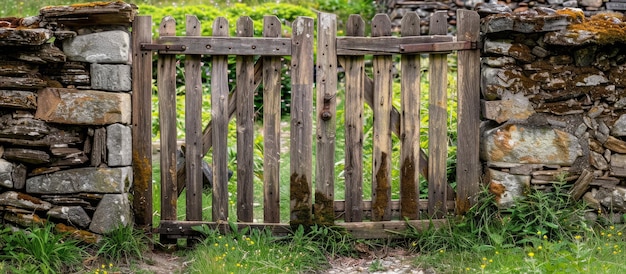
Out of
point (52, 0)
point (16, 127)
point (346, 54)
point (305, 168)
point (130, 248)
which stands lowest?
point (130, 248)

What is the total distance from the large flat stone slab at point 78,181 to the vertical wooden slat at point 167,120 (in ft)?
1.18

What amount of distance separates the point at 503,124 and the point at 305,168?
4.37ft

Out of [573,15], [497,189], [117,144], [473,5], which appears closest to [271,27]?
[117,144]

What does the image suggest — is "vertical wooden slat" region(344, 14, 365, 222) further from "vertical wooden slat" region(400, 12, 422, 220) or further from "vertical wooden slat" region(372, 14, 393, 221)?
"vertical wooden slat" region(400, 12, 422, 220)

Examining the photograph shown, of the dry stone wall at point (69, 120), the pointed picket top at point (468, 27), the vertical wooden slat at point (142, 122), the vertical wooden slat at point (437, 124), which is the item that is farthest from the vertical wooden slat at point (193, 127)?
the pointed picket top at point (468, 27)

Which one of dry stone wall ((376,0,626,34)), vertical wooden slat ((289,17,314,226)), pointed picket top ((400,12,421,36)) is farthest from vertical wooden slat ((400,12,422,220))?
dry stone wall ((376,0,626,34))

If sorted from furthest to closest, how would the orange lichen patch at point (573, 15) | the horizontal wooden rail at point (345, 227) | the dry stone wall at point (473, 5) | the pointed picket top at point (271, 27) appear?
the dry stone wall at point (473, 5) < the horizontal wooden rail at point (345, 227) < the pointed picket top at point (271, 27) < the orange lichen patch at point (573, 15)

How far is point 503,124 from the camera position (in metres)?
4.60

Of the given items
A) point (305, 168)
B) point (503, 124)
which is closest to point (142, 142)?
point (305, 168)

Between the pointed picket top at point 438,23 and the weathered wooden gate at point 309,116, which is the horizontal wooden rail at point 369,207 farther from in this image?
the pointed picket top at point 438,23

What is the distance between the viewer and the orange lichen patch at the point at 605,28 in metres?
4.36

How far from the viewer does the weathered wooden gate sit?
14.9 ft

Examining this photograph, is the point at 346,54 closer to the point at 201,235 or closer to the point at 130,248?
the point at 201,235

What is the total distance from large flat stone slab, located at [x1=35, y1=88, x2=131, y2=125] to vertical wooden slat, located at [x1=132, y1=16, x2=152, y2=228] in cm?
26
